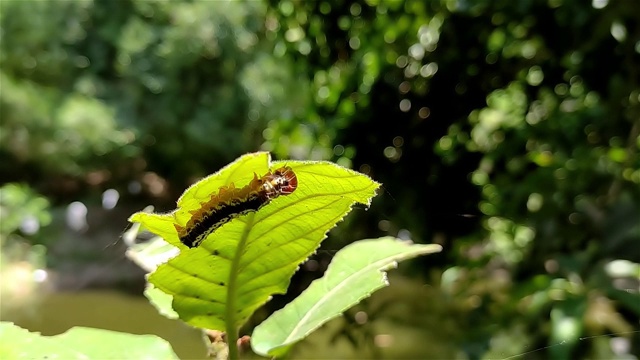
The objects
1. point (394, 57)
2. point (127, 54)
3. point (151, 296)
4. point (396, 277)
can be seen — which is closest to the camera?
point (151, 296)

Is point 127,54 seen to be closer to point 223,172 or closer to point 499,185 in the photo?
point 499,185

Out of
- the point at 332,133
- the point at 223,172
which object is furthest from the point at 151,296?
the point at 332,133

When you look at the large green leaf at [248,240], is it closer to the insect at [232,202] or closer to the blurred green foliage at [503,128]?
the insect at [232,202]

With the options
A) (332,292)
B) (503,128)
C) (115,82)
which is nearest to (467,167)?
(503,128)

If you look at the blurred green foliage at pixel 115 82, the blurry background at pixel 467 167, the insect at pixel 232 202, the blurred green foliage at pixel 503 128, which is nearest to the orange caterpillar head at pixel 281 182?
the insect at pixel 232 202

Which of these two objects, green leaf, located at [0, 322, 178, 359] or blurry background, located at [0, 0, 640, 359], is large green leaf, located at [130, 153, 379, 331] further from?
blurry background, located at [0, 0, 640, 359]

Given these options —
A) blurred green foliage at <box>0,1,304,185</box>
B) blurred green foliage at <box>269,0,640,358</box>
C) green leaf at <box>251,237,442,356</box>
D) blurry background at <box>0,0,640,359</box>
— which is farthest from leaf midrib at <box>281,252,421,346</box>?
blurred green foliage at <box>0,1,304,185</box>

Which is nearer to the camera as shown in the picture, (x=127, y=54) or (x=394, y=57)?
(x=394, y=57)

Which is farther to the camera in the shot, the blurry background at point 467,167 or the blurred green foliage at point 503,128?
the blurred green foliage at point 503,128
